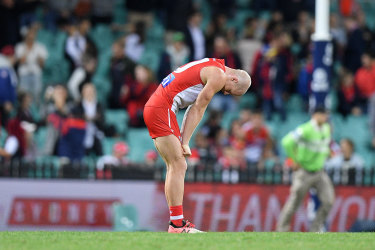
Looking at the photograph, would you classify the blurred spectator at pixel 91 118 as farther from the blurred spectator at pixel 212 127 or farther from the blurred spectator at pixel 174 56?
the blurred spectator at pixel 212 127

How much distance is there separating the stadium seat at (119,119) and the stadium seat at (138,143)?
25 centimetres

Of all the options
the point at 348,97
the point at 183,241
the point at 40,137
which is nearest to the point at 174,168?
the point at 183,241

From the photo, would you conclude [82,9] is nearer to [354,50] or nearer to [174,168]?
[354,50]

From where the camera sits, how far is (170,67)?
761 inches

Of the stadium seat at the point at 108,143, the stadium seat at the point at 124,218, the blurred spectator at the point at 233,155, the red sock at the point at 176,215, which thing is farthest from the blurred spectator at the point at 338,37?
the red sock at the point at 176,215

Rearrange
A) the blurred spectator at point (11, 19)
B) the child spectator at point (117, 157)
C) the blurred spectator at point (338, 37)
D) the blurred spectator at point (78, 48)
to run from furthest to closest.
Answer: the blurred spectator at point (338, 37) → the blurred spectator at point (78, 48) → the blurred spectator at point (11, 19) → the child spectator at point (117, 157)

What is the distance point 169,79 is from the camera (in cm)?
1048

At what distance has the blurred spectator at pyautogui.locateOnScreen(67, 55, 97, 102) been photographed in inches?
728

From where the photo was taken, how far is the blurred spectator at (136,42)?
65.0 feet

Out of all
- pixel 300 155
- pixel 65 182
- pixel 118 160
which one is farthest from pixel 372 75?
pixel 65 182

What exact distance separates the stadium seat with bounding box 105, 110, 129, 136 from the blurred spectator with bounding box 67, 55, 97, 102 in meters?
0.83

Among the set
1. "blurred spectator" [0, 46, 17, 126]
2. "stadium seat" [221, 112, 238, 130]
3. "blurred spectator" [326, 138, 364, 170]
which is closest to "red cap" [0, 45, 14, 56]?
"blurred spectator" [0, 46, 17, 126]

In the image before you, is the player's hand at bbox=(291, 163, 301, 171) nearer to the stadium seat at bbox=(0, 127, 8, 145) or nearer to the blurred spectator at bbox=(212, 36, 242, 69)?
the blurred spectator at bbox=(212, 36, 242, 69)

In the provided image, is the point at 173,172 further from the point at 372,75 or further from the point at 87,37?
the point at 372,75
